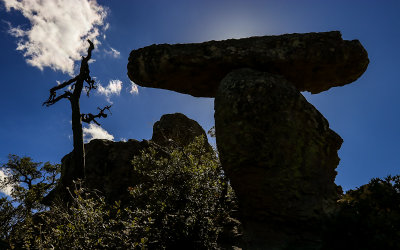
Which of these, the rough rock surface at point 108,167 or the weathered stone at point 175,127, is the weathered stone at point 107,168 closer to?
the rough rock surface at point 108,167

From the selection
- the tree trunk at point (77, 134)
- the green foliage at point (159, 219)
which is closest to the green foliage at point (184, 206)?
the green foliage at point (159, 219)

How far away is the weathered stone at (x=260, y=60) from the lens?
8344mm

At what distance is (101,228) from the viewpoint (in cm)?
549

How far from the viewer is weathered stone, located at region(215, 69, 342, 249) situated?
6.75m

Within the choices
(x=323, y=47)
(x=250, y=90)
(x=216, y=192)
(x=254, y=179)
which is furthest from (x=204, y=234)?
(x=323, y=47)

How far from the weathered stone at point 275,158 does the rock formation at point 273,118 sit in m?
0.03

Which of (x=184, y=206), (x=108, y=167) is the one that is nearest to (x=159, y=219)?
(x=184, y=206)

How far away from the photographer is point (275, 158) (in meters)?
6.98

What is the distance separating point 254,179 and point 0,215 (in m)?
13.0

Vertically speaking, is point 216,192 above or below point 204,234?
above

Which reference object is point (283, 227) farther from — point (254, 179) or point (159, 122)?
point (159, 122)

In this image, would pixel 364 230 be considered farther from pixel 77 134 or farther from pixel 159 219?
pixel 77 134

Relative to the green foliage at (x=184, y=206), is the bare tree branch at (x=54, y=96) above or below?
above

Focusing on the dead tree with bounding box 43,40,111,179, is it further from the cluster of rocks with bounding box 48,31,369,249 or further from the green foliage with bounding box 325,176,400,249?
the green foliage with bounding box 325,176,400,249
